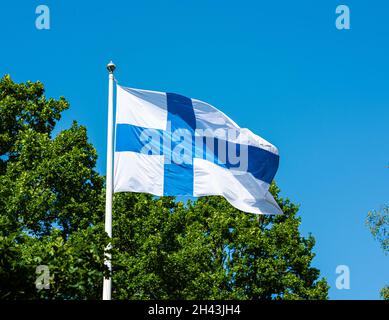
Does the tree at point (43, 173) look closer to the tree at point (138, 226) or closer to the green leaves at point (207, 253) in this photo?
the tree at point (138, 226)

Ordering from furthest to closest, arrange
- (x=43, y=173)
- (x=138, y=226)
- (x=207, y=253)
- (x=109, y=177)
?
(x=207, y=253)
(x=138, y=226)
(x=43, y=173)
(x=109, y=177)

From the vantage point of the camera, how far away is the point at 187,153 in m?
21.4

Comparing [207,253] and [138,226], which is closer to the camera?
[138,226]

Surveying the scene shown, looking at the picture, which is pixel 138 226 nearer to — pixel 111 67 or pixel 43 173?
pixel 43 173

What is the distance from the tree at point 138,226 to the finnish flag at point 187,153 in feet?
23.2

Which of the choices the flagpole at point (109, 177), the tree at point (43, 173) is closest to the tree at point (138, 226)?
the tree at point (43, 173)

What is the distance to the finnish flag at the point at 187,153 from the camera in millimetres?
20406

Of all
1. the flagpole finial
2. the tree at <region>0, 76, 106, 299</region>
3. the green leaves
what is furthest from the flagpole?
the green leaves

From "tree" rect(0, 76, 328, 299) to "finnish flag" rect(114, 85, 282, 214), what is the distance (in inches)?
279

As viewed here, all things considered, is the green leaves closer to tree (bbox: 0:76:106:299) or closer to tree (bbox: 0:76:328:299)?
tree (bbox: 0:76:328:299)

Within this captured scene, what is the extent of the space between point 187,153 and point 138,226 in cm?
1702

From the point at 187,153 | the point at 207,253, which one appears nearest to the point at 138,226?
the point at 207,253
